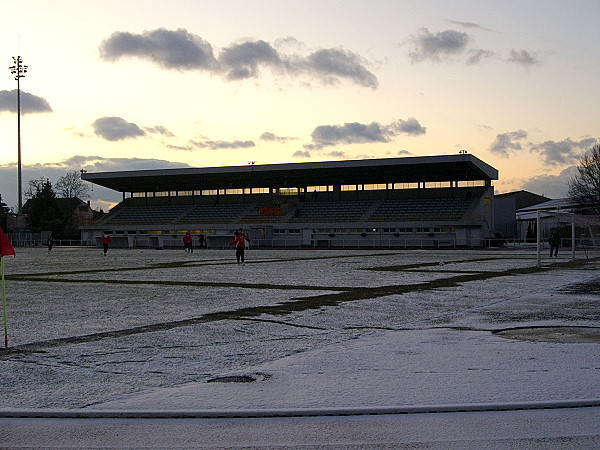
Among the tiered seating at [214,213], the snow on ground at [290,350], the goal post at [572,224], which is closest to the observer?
the snow on ground at [290,350]

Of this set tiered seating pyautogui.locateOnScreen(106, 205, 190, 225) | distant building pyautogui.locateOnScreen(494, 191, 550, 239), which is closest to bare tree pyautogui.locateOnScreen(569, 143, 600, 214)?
distant building pyautogui.locateOnScreen(494, 191, 550, 239)

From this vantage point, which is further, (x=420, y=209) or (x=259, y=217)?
(x=259, y=217)

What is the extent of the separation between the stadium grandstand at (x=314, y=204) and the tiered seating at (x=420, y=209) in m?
0.11

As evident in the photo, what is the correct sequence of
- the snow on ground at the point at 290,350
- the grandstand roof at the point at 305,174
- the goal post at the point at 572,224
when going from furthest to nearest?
the grandstand roof at the point at 305,174 → the goal post at the point at 572,224 → the snow on ground at the point at 290,350

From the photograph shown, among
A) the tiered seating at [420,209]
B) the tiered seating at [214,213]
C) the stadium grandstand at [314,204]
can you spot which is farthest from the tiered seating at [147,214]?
the tiered seating at [420,209]

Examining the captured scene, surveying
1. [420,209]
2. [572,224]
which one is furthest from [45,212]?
[572,224]

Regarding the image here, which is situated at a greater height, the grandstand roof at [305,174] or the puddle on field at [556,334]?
the grandstand roof at [305,174]

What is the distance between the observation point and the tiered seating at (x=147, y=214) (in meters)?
79.9

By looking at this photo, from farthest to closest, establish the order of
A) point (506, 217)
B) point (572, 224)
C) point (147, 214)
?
point (506, 217) < point (147, 214) < point (572, 224)

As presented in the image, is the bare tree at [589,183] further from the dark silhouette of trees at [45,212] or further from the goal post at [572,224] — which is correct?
the dark silhouette of trees at [45,212]

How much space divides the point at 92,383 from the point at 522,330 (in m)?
6.80

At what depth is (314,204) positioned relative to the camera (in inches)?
3019

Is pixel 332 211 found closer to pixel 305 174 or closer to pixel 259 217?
pixel 305 174

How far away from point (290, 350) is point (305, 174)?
216 feet
